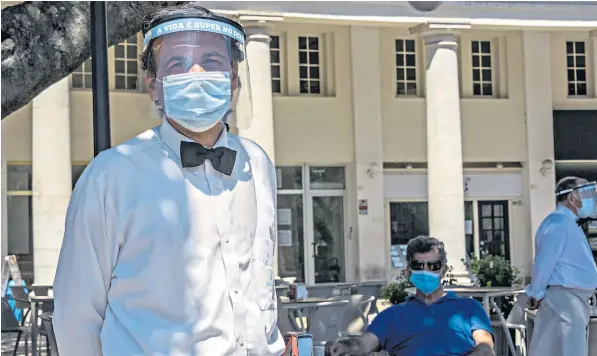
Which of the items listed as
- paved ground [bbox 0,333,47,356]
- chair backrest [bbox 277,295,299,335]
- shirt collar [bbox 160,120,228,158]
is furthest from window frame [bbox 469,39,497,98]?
shirt collar [bbox 160,120,228,158]

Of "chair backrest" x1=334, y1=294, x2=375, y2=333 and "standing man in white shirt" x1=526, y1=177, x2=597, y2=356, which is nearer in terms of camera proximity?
"standing man in white shirt" x1=526, y1=177, x2=597, y2=356

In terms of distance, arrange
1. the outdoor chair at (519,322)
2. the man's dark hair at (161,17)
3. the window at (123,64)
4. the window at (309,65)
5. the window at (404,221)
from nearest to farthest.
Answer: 1. the man's dark hair at (161,17)
2. the outdoor chair at (519,322)
3. the window at (123,64)
4. the window at (309,65)
5. the window at (404,221)

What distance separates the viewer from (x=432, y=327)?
5.67 metres

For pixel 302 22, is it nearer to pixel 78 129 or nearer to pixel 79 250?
pixel 78 129

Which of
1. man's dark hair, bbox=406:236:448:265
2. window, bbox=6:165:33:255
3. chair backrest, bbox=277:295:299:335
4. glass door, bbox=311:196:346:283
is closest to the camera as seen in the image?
man's dark hair, bbox=406:236:448:265

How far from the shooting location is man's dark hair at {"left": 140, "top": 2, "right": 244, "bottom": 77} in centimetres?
271

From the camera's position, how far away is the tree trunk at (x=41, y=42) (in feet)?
19.0

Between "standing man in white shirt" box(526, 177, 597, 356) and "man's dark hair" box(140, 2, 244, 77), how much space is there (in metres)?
5.31

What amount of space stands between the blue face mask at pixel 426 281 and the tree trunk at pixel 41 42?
6.82ft

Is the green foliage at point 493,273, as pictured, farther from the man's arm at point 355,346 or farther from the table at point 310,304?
the man's arm at point 355,346

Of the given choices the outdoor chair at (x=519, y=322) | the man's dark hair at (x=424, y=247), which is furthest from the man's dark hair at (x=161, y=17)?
the outdoor chair at (x=519, y=322)

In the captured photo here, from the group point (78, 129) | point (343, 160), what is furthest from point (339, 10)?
point (78, 129)

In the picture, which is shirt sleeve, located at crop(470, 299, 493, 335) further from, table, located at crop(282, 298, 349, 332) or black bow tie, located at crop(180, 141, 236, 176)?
table, located at crop(282, 298, 349, 332)

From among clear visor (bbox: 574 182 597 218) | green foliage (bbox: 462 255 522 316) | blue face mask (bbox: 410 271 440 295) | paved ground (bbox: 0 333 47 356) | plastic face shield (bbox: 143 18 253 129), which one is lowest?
paved ground (bbox: 0 333 47 356)
